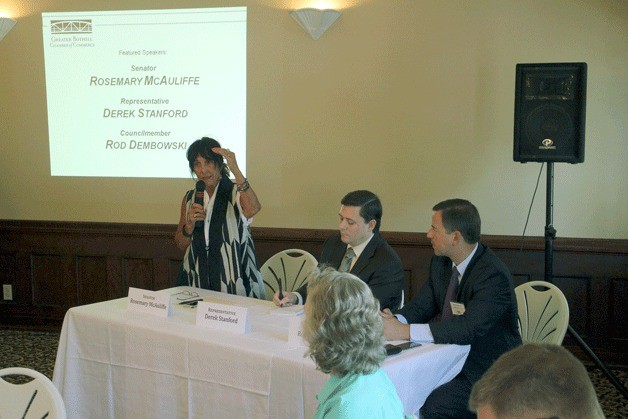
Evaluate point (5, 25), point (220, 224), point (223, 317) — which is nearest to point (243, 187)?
point (220, 224)

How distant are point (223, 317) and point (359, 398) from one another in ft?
4.08

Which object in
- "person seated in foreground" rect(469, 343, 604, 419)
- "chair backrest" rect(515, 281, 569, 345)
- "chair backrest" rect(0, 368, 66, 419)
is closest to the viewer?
"person seated in foreground" rect(469, 343, 604, 419)

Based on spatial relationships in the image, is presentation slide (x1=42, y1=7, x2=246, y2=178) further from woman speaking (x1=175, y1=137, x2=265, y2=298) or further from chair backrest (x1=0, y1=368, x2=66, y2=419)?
chair backrest (x1=0, y1=368, x2=66, y2=419)

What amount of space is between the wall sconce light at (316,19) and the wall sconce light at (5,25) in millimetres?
2308

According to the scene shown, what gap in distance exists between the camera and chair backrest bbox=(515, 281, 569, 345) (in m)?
3.16

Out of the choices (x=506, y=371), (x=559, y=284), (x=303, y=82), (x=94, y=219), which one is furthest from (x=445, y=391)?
(x=94, y=219)

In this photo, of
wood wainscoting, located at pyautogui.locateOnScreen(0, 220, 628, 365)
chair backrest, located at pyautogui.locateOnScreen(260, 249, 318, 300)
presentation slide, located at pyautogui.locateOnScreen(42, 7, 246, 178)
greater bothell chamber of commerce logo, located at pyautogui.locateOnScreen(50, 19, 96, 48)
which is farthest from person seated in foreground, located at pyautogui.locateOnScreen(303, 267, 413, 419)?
greater bothell chamber of commerce logo, located at pyautogui.locateOnScreen(50, 19, 96, 48)

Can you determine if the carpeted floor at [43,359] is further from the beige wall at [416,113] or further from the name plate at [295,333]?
the name plate at [295,333]

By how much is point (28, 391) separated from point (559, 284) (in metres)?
3.83

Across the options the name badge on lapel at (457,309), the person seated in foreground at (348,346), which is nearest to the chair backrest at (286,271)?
the name badge on lapel at (457,309)

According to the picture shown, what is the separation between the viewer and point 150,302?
3.28 metres

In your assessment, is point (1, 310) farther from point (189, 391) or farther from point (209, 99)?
point (189, 391)

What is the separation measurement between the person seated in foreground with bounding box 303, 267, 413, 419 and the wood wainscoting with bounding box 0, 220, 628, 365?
10.6ft

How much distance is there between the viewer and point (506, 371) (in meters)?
1.01
